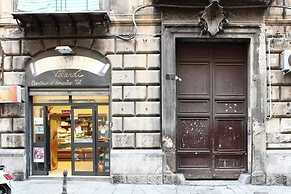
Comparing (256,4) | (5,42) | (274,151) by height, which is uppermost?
(256,4)

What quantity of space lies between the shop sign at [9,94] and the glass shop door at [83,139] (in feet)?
5.70

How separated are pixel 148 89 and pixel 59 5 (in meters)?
3.62

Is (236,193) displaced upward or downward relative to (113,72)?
downward

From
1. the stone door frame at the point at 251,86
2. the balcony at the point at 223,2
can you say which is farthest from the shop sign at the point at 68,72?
A: the balcony at the point at 223,2

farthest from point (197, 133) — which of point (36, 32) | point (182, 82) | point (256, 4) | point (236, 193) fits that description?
point (36, 32)

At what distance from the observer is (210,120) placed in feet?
47.9

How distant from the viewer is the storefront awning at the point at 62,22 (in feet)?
44.7

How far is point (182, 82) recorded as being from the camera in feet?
48.1

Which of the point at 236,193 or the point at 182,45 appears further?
the point at 182,45

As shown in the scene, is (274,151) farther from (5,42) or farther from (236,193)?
(5,42)

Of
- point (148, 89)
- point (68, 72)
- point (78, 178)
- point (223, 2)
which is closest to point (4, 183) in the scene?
point (78, 178)

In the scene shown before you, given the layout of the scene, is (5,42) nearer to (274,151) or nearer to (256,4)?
(256,4)

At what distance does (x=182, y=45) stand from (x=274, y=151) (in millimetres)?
4274

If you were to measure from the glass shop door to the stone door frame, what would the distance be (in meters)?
2.25
